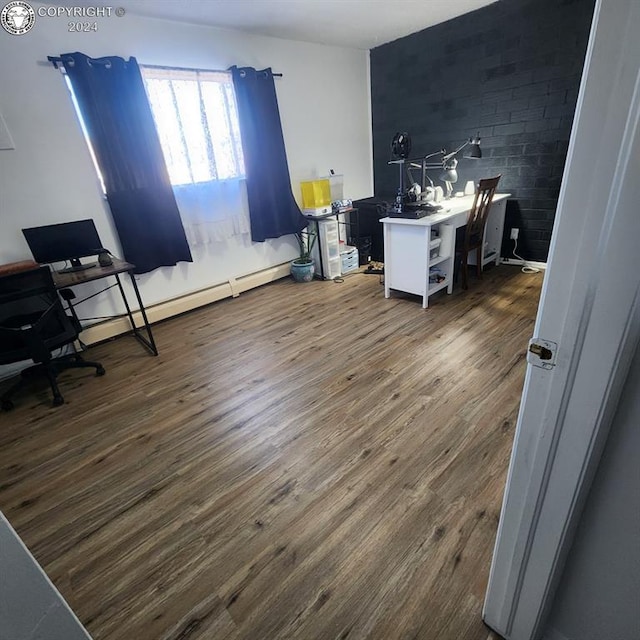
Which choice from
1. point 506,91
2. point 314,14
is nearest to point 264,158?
point 314,14

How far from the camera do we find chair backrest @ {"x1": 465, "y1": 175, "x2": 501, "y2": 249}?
310cm

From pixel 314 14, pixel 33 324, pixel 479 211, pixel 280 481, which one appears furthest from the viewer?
pixel 479 211

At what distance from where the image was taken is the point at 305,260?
14.0 feet

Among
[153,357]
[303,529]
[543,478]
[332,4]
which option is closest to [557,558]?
[543,478]

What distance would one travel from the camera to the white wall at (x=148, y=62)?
101 inches

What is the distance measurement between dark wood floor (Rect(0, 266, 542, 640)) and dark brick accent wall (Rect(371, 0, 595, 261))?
1520mm

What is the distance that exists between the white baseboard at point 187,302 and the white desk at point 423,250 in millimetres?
1515

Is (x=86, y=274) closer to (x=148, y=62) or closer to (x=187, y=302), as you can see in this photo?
(x=187, y=302)

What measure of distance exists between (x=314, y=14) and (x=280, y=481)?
12.7ft

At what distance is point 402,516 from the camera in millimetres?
1453

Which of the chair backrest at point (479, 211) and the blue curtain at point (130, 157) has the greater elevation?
the blue curtain at point (130, 157)

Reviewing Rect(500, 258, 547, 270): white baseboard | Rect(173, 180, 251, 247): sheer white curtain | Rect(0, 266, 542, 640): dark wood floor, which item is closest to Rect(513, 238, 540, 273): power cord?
Rect(500, 258, 547, 270): white baseboard

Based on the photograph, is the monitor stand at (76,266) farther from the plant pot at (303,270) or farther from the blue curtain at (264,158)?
the plant pot at (303,270)

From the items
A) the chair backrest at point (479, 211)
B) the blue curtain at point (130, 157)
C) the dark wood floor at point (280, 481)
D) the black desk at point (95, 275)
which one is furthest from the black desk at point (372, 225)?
the black desk at point (95, 275)
